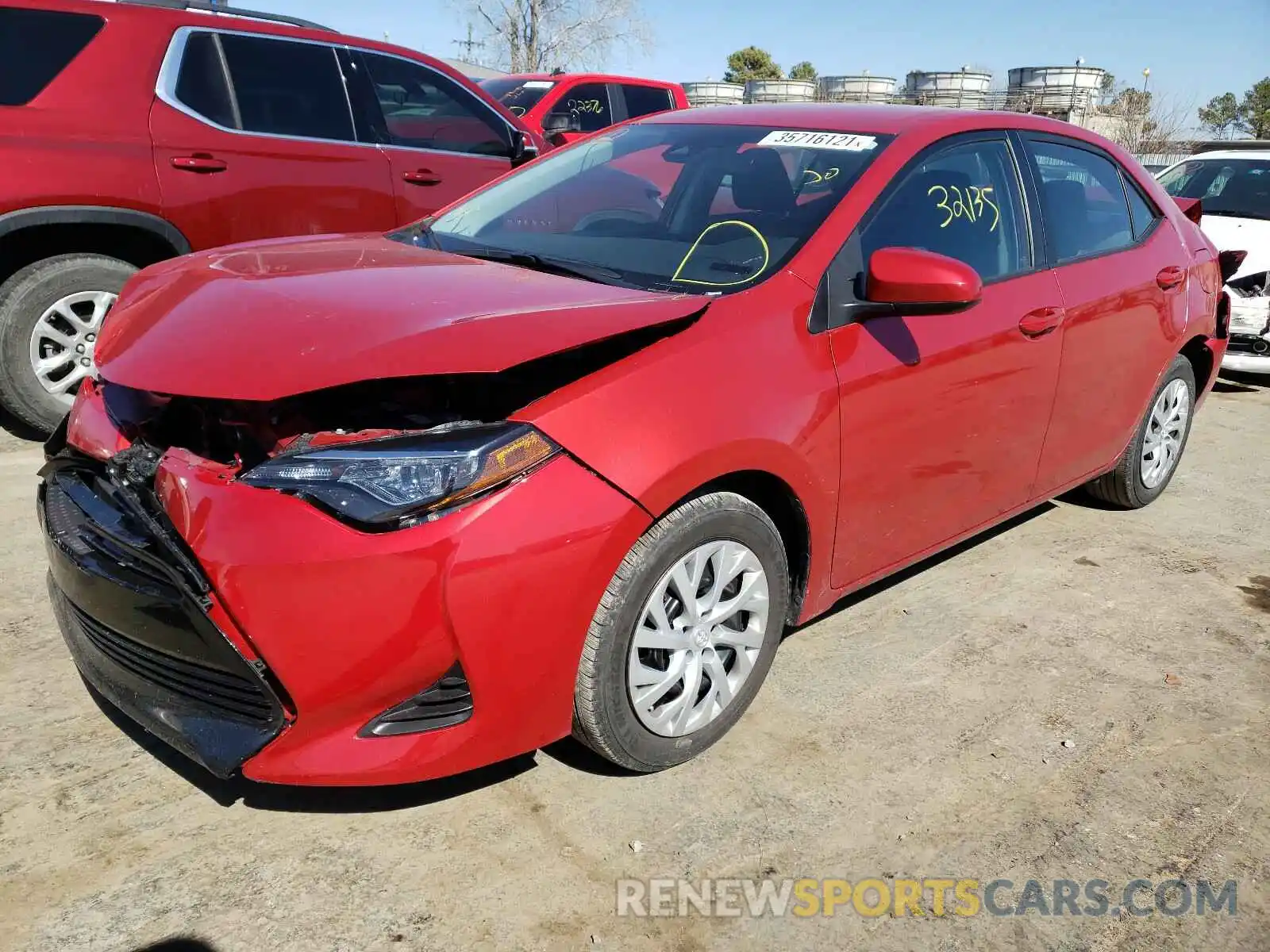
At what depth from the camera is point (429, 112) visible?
5.82 m

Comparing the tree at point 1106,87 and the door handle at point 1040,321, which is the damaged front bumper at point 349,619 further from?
the tree at point 1106,87

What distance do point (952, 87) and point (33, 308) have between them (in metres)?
33.6

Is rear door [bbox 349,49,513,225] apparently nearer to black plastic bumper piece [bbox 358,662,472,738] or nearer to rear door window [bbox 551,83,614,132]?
black plastic bumper piece [bbox 358,662,472,738]

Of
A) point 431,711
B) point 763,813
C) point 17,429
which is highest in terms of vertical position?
point 431,711

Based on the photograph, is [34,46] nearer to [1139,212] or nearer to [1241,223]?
[1139,212]

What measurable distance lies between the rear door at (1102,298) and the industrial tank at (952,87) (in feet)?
98.5

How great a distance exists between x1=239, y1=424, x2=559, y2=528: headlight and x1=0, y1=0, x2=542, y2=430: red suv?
10.5 ft

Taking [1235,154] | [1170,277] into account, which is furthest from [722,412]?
[1235,154]

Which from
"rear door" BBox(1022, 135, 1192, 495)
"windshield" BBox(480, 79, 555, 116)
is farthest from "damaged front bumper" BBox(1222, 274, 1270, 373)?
"windshield" BBox(480, 79, 555, 116)

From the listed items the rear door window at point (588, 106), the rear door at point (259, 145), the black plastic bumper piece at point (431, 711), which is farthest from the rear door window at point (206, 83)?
the rear door window at point (588, 106)

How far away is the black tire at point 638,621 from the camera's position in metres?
2.33

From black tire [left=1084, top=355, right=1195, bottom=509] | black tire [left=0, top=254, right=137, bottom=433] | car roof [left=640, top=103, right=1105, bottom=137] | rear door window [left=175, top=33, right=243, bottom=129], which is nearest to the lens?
car roof [left=640, top=103, right=1105, bottom=137]

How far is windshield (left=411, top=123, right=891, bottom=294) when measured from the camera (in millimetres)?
2939

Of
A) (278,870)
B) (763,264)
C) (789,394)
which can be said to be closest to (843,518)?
(789,394)
